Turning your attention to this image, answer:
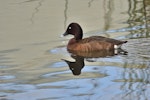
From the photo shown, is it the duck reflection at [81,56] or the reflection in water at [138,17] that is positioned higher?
the reflection in water at [138,17]

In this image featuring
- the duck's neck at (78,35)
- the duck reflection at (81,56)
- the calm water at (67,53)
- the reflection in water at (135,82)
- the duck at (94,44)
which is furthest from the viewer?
the duck's neck at (78,35)

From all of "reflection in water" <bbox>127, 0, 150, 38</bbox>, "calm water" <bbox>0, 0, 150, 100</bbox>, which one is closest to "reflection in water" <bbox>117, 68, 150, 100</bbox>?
"calm water" <bbox>0, 0, 150, 100</bbox>

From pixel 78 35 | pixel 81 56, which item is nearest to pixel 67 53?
pixel 81 56

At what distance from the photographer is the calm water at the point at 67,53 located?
267 inches

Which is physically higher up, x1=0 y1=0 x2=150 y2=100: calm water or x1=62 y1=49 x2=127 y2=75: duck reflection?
x1=0 y1=0 x2=150 y2=100: calm water

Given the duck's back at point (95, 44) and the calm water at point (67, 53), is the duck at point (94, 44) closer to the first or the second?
the duck's back at point (95, 44)

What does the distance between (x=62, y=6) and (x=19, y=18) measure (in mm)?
1451

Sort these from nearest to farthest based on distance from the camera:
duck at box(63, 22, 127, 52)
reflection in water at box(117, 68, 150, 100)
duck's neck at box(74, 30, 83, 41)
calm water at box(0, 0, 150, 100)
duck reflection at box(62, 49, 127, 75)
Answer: reflection in water at box(117, 68, 150, 100) < calm water at box(0, 0, 150, 100) < duck reflection at box(62, 49, 127, 75) < duck at box(63, 22, 127, 52) < duck's neck at box(74, 30, 83, 41)

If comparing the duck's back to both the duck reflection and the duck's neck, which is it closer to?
the duck reflection

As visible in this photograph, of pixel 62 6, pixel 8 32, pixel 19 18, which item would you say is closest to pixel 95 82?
pixel 8 32

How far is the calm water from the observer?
6770 millimetres

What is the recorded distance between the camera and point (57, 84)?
7.20 metres

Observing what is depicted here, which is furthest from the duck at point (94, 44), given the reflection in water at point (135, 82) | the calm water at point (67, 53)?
the reflection in water at point (135, 82)

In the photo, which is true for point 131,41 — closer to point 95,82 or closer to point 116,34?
point 116,34
